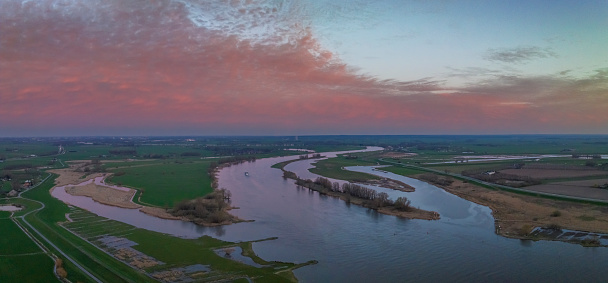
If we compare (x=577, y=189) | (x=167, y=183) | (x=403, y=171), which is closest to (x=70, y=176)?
(x=167, y=183)

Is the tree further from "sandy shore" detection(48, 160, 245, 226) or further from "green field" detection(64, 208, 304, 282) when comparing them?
"green field" detection(64, 208, 304, 282)

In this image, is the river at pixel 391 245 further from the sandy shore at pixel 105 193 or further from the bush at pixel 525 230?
the bush at pixel 525 230

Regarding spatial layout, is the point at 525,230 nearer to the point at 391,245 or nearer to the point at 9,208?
the point at 391,245

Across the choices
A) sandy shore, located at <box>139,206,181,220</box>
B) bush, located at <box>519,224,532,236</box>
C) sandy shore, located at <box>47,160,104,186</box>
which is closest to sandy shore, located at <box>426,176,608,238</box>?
bush, located at <box>519,224,532,236</box>

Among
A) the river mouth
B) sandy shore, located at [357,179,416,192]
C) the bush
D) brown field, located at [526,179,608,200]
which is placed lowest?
the river mouth

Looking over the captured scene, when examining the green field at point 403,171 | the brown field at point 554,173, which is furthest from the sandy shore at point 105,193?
the brown field at point 554,173

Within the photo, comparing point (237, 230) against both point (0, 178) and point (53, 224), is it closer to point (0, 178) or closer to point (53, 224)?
point (53, 224)
